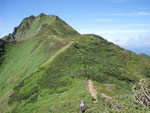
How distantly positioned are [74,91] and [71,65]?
14525mm

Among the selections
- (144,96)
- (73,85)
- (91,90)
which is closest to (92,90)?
(91,90)

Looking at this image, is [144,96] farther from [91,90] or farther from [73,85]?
[73,85]

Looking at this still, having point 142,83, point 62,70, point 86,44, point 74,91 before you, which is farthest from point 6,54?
point 142,83

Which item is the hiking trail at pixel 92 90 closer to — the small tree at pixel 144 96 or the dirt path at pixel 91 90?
the dirt path at pixel 91 90

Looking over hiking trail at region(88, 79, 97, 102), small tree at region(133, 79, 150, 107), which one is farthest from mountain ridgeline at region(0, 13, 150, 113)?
hiking trail at region(88, 79, 97, 102)

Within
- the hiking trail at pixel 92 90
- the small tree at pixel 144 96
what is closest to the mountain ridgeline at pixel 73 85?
the small tree at pixel 144 96

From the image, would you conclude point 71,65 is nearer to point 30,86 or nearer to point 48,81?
point 48,81

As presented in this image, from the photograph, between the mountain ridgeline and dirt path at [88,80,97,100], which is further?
dirt path at [88,80,97,100]

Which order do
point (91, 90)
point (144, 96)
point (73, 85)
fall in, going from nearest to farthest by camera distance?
point (144, 96) < point (91, 90) < point (73, 85)

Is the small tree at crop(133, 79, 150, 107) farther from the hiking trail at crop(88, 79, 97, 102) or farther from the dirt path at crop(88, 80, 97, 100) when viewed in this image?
the dirt path at crop(88, 80, 97, 100)

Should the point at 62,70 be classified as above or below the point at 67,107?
above

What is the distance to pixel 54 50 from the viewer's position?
6078 centimetres

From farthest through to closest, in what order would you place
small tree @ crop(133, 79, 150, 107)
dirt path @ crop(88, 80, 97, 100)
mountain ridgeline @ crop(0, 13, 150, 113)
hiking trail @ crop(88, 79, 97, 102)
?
dirt path @ crop(88, 80, 97, 100) → hiking trail @ crop(88, 79, 97, 102) → mountain ridgeline @ crop(0, 13, 150, 113) → small tree @ crop(133, 79, 150, 107)

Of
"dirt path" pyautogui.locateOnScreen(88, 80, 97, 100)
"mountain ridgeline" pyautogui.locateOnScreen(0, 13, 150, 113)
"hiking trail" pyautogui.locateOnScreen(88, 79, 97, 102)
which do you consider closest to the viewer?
"mountain ridgeline" pyautogui.locateOnScreen(0, 13, 150, 113)
